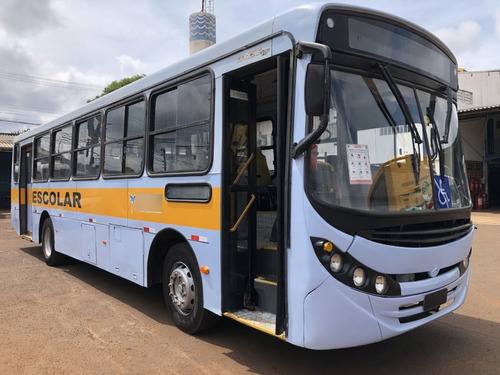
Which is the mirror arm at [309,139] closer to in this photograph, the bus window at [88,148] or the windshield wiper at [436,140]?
the windshield wiper at [436,140]

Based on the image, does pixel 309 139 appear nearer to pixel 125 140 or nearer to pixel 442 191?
pixel 442 191

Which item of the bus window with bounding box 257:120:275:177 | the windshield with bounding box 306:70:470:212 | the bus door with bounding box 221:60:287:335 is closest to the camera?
the windshield with bounding box 306:70:470:212

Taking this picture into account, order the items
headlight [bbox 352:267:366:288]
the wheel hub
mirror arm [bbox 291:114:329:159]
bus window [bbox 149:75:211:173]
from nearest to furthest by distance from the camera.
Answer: mirror arm [bbox 291:114:329:159]
headlight [bbox 352:267:366:288]
bus window [bbox 149:75:211:173]
the wheel hub

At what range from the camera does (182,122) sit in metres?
4.49

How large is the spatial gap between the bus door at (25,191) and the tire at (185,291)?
641 cm

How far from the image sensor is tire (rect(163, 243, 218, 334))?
4.29 m

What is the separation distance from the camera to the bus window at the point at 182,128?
4188 mm

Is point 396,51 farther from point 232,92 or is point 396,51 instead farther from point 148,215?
point 148,215

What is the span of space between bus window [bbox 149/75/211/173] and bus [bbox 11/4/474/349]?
0.07ft

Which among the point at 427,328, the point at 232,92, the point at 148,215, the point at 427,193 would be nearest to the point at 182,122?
the point at 232,92

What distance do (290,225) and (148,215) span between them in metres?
2.36

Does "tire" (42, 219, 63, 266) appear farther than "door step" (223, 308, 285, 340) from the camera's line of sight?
Yes

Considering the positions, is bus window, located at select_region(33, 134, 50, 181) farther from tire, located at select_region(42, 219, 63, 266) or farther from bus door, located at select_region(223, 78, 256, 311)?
bus door, located at select_region(223, 78, 256, 311)

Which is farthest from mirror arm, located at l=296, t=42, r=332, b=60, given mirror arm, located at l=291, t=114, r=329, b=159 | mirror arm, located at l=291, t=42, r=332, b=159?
mirror arm, located at l=291, t=114, r=329, b=159
